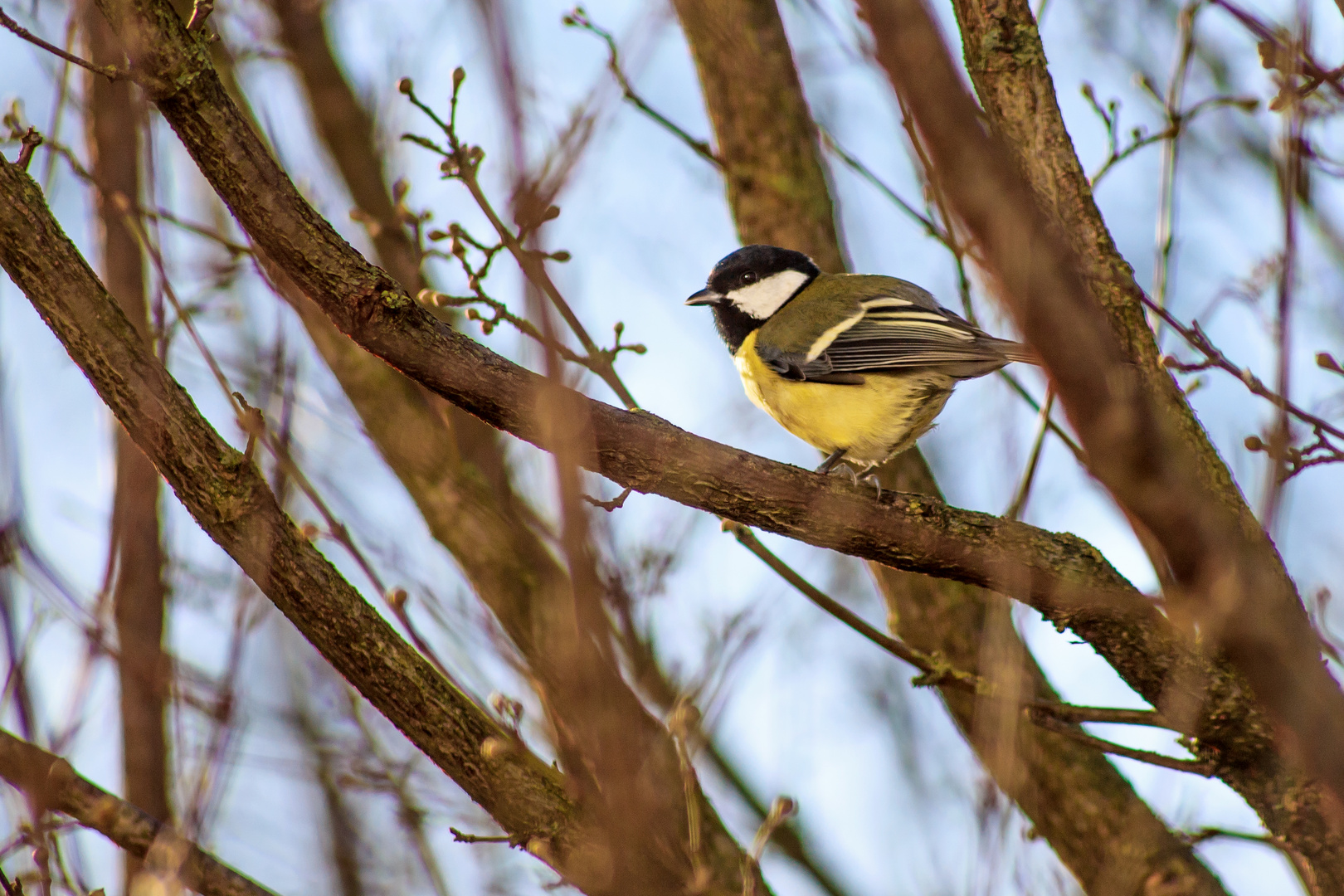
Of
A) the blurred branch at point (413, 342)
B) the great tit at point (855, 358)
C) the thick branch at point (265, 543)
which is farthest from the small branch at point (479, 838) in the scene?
the great tit at point (855, 358)

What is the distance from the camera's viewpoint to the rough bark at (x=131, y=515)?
3145mm

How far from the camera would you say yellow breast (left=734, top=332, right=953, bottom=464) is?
3.93 m

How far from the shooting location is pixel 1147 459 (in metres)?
2.59

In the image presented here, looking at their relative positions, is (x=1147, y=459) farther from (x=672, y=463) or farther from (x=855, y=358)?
(x=855, y=358)

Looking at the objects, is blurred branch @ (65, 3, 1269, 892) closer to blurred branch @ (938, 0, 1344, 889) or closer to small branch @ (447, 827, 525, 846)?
blurred branch @ (938, 0, 1344, 889)

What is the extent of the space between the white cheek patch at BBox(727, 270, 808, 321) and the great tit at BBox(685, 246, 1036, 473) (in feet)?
0.03

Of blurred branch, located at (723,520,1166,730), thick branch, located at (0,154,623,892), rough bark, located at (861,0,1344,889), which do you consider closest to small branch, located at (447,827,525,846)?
thick branch, located at (0,154,623,892)

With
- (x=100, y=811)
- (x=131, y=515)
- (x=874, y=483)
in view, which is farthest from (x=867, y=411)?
(x=100, y=811)

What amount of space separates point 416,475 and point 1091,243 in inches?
97.9

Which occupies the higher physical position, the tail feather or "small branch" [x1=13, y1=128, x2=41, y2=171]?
the tail feather

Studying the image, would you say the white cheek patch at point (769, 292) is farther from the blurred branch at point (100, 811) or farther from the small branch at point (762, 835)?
the blurred branch at point (100, 811)

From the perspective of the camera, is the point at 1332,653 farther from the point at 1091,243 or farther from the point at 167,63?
the point at 167,63

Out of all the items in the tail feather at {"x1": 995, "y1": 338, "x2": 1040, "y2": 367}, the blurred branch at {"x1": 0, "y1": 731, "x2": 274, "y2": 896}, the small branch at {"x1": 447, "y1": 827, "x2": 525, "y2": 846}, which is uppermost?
the tail feather at {"x1": 995, "y1": 338, "x2": 1040, "y2": 367}

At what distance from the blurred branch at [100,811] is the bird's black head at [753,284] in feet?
10.0
